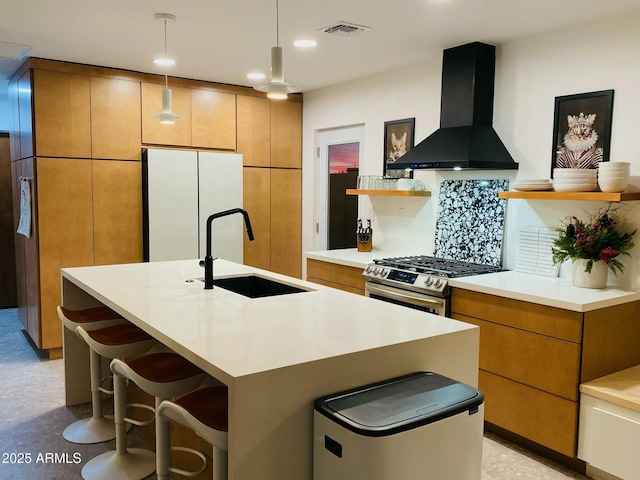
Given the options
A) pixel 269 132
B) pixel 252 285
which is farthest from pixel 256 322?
pixel 269 132

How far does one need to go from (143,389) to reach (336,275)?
254 centimetres

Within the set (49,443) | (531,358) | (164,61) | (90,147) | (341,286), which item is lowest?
(49,443)

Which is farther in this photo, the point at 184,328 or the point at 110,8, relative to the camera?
the point at 110,8

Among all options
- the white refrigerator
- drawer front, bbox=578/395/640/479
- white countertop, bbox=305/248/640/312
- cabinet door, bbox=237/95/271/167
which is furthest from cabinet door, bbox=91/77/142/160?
drawer front, bbox=578/395/640/479

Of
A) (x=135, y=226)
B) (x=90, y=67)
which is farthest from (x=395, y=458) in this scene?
(x=90, y=67)

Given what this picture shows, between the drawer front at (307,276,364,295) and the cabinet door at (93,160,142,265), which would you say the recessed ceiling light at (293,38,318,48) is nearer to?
the drawer front at (307,276,364,295)

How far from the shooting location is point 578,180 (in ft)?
10.4

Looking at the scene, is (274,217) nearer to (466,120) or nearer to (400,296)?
(400,296)

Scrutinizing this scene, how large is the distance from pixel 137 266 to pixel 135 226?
1.45 metres

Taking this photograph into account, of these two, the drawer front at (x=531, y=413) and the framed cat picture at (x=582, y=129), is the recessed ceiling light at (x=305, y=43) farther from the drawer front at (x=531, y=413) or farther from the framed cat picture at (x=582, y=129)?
the drawer front at (x=531, y=413)

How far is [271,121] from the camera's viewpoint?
575 cm

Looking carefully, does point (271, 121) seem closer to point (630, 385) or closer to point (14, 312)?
point (14, 312)

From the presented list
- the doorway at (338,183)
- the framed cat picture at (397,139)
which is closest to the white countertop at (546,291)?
the framed cat picture at (397,139)

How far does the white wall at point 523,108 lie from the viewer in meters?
3.21
